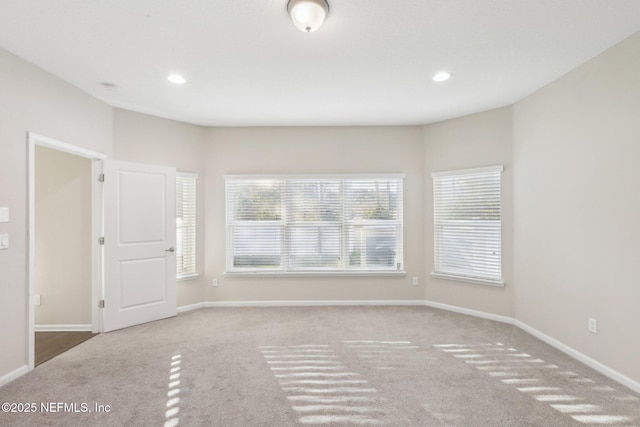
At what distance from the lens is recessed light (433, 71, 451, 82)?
2980 mm

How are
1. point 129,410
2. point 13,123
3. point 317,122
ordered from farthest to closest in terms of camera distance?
point 317,122 → point 13,123 → point 129,410

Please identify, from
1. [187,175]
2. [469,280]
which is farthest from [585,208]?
[187,175]

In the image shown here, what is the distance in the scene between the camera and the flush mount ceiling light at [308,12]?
75.4 inches

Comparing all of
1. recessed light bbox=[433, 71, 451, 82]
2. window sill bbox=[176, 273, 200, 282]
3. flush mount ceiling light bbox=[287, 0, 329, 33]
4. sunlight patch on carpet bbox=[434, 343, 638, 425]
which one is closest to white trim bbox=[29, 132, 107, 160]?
window sill bbox=[176, 273, 200, 282]

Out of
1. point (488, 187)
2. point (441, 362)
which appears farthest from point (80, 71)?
point (488, 187)

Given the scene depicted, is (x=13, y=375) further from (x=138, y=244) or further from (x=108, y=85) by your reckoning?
(x=108, y=85)

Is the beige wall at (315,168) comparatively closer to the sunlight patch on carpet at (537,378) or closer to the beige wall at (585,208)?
the beige wall at (585,208)

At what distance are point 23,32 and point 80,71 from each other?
0.64 meters

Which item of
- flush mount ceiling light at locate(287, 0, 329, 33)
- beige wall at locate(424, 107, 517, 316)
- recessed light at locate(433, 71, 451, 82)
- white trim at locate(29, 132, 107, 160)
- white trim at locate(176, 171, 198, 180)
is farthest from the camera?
white trim at locate(176, 171, 198, 180)

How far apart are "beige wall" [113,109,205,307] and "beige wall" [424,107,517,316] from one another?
11.0ft

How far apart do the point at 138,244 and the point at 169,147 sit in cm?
138

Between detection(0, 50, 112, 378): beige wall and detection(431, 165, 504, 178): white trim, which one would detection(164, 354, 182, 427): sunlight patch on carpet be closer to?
detection(0, 50, 112, 378): beige wall

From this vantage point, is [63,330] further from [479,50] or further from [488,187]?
[488,187]

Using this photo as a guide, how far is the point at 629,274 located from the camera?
2447 millimetres
